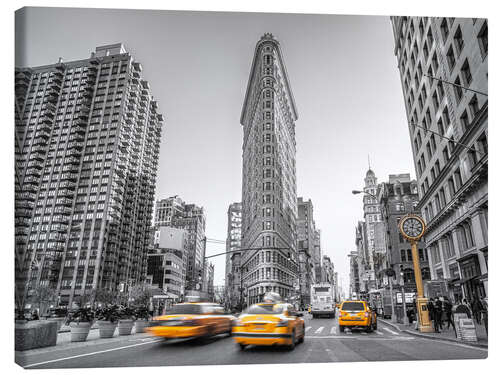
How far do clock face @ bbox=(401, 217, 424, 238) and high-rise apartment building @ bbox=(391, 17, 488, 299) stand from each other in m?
3.47

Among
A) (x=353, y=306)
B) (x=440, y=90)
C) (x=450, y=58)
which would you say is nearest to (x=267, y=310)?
(x=353, y=306)

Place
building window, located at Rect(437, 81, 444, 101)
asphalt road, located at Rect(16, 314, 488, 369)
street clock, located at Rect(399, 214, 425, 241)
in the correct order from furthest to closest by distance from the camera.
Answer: building window, located at Rect(437, 81, 444, 101)
street clock, located at Rect(399, 214, 425, 241)
asphalt road, located at Rect(16, 314, 488, 369)

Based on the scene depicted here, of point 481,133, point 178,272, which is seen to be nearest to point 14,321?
point 481,133

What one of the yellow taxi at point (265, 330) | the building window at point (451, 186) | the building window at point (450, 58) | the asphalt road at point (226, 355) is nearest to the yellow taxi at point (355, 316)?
the asphalt road at point (226, 355)

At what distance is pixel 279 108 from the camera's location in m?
101

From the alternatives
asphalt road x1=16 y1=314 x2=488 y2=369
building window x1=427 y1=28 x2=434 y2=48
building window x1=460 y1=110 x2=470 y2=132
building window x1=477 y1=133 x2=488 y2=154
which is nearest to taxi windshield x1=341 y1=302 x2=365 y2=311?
asphalt road x1=16 y1=314 x2=488 y2=369

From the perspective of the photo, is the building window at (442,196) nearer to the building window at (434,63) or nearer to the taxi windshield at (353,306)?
the building window at (434,63)

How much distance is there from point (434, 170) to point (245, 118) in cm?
9676

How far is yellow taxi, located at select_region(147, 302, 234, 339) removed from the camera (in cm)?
1172

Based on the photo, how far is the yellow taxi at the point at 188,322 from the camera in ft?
38.4

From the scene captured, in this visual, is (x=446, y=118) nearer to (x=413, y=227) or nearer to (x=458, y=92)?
(x=458, y=92)

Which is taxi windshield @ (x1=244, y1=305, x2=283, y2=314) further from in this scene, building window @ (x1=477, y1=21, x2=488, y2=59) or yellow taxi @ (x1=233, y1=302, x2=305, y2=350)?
building window @ (x1=477, y1=21, x2=488, y2=59)

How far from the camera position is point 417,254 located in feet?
61.1
